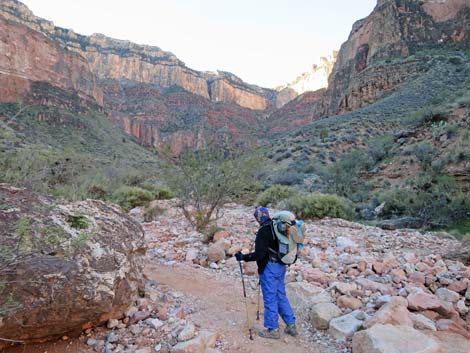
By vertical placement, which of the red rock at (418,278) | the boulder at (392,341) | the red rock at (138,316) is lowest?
the red rock at (138,316)

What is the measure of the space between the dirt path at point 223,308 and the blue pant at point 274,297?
0.17 metres

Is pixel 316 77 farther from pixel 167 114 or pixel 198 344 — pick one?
pixel 198 344

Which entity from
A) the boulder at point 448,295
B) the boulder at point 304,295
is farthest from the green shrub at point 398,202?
the boulder at point 304,295

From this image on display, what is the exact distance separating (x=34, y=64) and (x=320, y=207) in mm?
57524

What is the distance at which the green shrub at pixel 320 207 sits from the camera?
929 cm

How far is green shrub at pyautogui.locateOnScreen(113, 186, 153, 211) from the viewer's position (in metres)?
11.4

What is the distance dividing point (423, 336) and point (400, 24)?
49248 mm

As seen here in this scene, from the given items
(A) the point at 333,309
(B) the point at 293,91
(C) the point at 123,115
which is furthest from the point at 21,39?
(B) the point at 293,91

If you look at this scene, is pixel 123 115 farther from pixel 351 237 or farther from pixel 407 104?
pixel 351 237

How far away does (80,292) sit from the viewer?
266 cm

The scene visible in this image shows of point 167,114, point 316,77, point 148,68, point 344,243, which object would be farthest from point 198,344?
point 316,77

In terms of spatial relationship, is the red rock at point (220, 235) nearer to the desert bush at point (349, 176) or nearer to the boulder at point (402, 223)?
the boulder at point (402, 223)

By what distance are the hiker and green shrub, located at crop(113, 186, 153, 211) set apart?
28.8 ft

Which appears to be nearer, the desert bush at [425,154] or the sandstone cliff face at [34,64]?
the desert bush at [425,154]
